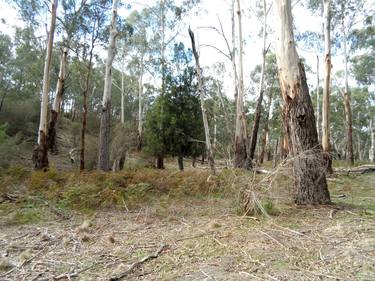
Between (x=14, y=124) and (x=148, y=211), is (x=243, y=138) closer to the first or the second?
(x=148, y=211)

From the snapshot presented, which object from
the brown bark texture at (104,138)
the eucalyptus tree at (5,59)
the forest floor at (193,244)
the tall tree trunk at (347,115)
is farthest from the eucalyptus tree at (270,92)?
the eucalyptus tree at (5,59)

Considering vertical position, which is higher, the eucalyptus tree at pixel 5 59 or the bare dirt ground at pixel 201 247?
the eucalyptus tree at pixel 5 59

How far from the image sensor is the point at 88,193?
610 centimetres

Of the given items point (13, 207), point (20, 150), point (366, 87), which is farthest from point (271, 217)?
point (366, 87)

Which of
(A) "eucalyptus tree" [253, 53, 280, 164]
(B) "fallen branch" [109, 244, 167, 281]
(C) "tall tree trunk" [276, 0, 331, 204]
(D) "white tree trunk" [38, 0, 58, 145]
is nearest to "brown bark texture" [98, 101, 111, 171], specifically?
(D) "white tree trunk" [38, 0, 58, 145]

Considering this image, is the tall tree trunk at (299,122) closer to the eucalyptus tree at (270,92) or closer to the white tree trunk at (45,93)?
the white tree trunk at (45,93)

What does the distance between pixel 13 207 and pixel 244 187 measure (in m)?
3.90

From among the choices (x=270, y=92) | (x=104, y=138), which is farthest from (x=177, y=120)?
(x=270, y=92)

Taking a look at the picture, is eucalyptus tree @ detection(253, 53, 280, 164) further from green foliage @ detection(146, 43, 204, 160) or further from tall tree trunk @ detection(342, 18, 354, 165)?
green foliage @ detection(146, 43, 204, 160)

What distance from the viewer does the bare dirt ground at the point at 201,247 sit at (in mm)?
2574

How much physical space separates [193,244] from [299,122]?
274 centimetres

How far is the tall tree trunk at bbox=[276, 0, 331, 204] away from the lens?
4875mm

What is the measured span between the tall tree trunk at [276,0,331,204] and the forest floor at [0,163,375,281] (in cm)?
32

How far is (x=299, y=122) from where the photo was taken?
5.04 metres
